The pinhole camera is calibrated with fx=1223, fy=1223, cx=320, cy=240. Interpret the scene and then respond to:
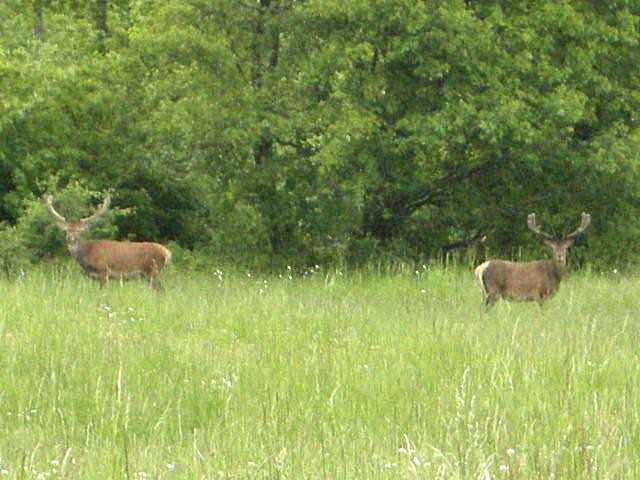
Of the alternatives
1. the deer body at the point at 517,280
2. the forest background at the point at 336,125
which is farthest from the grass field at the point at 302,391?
the forest background at the point at 336,125

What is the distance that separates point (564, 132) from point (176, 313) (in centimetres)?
898

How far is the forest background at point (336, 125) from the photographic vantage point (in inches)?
659

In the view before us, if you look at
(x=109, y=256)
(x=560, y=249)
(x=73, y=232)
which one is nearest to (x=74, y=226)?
(x=73, y=232)

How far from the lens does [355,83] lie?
56.3 feet

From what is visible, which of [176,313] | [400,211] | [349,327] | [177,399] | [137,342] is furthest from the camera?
[400,211]

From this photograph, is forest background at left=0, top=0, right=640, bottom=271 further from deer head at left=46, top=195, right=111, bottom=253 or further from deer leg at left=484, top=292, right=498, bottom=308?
deer leg at left=484, top=292, right=498, bottom=308

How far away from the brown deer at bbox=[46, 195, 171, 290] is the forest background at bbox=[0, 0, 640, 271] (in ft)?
5.43

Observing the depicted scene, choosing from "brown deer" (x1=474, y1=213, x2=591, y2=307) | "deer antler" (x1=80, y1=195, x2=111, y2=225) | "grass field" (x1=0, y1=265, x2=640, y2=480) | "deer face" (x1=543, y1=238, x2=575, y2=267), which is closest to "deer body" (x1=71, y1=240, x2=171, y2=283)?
"deer antler" (x1=80, y1=195, x2=111, y2=225)

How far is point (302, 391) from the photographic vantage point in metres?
6.50

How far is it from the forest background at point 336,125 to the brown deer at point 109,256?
1.65m

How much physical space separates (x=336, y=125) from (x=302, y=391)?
32.8 feet

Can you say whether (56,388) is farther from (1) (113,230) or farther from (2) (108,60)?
(2) (108,60)

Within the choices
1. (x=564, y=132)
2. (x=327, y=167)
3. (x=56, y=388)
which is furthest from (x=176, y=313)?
(x=564, y=132)

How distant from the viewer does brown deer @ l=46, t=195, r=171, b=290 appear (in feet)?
48.6
